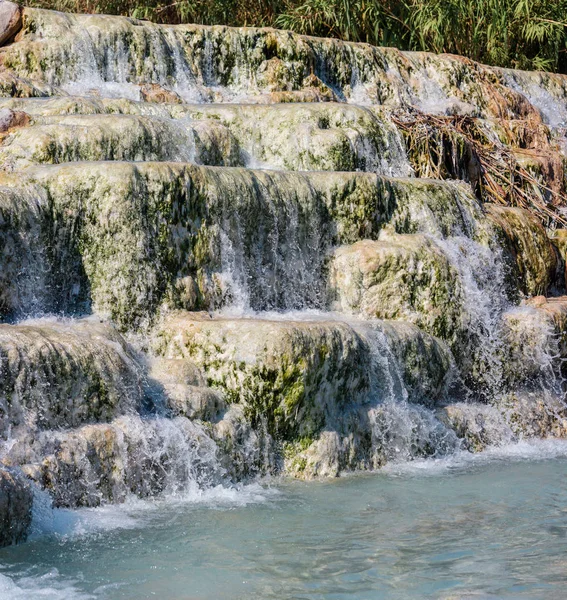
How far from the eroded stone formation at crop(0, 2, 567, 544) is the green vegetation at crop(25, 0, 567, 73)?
3.82 meters

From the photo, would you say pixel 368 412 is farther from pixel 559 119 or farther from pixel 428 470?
pixel 559 119

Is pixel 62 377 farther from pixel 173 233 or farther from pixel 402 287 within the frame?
pixel 402 287

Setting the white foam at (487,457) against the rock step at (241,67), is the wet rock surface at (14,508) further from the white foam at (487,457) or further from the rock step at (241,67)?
the rock step at (241,67)

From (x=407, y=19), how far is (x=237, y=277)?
9876mm

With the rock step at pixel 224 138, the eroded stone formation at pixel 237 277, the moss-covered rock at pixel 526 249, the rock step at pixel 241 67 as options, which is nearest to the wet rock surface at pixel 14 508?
the eroded stone formation at pixel 237 277

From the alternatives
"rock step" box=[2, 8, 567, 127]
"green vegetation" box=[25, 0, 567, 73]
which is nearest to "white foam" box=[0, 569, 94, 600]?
"rock step" box=[2, 8, 567, 127]

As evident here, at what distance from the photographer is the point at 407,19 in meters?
17.8

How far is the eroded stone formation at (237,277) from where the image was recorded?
23.2ft

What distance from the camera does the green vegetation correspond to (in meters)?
17.2

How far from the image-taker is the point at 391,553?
5.59m

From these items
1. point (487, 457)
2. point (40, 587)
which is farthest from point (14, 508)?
point (487, 457)

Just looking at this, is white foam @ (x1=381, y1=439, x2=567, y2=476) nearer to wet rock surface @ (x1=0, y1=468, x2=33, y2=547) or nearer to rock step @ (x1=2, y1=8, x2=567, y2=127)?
wet rock surface @ (x1=0, y1=468, x2=33, y2=547)

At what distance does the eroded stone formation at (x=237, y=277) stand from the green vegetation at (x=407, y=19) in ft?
12.5

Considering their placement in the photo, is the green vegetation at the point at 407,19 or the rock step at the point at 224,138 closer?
the rock step at the point at 224,138
